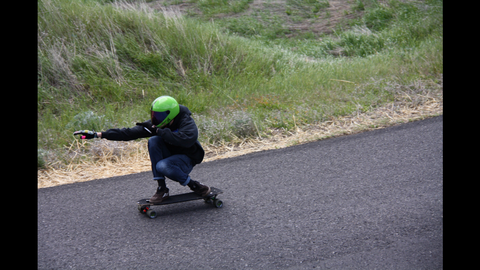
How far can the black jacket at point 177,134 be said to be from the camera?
3791 mm

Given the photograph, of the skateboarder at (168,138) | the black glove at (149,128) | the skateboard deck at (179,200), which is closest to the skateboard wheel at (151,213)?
the skateboard deck at (179,200)

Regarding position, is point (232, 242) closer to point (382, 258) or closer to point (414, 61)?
point (382, 258)

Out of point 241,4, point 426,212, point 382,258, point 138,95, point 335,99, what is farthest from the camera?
point 241,4

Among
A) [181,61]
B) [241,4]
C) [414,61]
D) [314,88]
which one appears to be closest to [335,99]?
[314,88]

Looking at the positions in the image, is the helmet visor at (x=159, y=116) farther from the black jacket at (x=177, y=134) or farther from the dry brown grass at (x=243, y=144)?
the dry brown grass at (x=243, y=144)

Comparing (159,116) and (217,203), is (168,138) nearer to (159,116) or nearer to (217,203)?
(159,116)

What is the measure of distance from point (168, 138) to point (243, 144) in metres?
2.59

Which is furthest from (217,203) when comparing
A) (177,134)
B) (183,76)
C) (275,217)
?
(183,76)

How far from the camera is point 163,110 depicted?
3.81 metres

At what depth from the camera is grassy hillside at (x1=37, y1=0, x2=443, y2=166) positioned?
6883 mm

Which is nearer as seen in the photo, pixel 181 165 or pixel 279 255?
pixel 279 255

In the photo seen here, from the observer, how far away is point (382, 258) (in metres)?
3.02

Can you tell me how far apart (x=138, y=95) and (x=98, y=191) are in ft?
12.3

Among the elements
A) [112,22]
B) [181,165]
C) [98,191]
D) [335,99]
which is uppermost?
[112,22]
